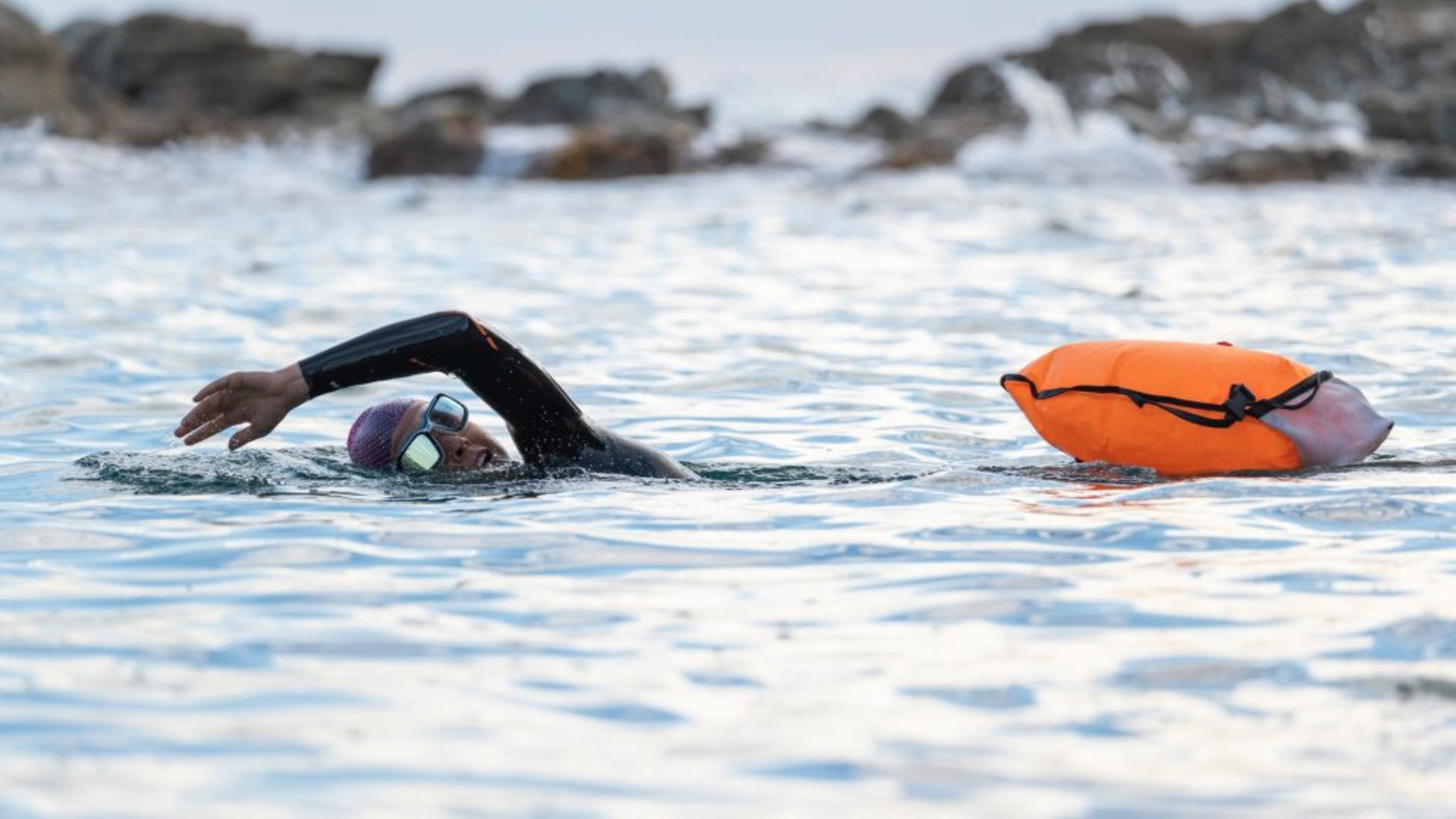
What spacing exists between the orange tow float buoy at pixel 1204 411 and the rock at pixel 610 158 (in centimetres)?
2648

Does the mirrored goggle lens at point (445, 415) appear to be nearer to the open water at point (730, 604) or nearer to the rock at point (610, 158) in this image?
the open water at point (730, 604)

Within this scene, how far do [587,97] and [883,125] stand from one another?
7.58m

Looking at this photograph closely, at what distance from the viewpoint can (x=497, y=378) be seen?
21.9ft

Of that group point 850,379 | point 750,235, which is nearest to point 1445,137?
point 750,235

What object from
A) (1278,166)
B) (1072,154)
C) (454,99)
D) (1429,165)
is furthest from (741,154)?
(454,99)

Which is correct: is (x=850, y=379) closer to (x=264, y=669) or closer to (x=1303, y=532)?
(x=1303, y=532)

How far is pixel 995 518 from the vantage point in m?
6.07

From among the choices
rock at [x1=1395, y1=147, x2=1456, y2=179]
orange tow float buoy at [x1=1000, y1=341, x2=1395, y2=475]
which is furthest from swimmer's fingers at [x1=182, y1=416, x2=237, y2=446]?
rock at [x1=1395, y1=147, x2=1456, y2=179]

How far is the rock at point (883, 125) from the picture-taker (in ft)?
136

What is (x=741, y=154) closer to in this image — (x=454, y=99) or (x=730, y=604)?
(x=454, y=99)

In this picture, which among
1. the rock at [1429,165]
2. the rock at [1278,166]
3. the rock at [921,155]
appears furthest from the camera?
the rock at [921,155]

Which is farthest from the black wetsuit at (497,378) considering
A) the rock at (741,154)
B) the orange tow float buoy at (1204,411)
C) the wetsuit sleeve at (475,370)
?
the rock at (741,154)

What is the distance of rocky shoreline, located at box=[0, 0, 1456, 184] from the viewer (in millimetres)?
33250

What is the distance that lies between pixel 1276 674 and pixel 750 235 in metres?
16.7
